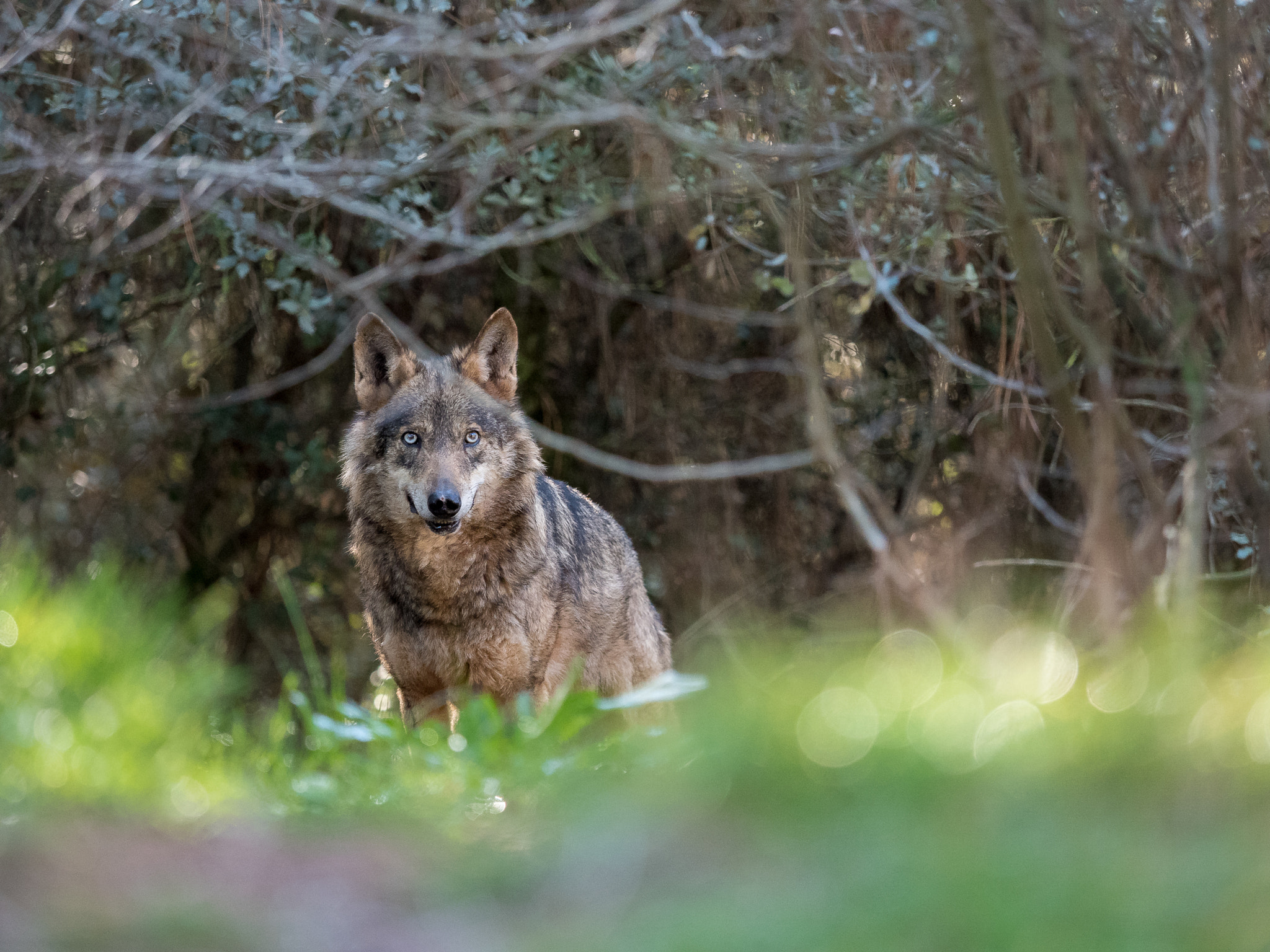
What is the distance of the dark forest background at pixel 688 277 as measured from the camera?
13.7 ft

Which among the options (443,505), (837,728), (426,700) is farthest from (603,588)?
(837,728)

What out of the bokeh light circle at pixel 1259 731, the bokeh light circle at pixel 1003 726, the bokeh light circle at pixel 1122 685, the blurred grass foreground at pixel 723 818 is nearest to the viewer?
the blurred grass foreground at pixel 723 818

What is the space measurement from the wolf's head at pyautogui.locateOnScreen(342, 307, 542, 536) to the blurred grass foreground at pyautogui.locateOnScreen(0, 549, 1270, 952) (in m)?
1.93

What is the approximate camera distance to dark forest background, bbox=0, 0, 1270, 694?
13.7 ft

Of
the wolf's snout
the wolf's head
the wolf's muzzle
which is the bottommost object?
the wolf's muzzle

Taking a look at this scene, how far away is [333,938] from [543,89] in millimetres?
6477

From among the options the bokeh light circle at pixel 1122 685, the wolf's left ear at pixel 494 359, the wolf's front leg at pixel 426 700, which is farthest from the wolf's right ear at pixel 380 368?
the bokeh light circle at pixel 1122 685

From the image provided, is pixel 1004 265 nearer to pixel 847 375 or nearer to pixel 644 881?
pixel 847 375

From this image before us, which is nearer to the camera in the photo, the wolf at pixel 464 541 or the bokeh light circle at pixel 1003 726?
the bokeh light circle at pixel 1003 726

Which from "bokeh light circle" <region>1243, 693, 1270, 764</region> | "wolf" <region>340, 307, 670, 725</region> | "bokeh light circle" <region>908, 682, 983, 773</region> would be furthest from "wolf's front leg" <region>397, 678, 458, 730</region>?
"bokeh light circle" <region>1243, 693, 1270, 764</region>

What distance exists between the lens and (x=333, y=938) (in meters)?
2.22

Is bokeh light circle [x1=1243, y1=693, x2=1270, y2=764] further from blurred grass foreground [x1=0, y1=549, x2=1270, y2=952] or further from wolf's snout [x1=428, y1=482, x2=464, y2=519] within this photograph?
wolf's snout [x1=428, y1=482, x2=464, y2=519]

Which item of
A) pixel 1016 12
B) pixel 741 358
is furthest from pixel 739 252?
pixel 1016 12

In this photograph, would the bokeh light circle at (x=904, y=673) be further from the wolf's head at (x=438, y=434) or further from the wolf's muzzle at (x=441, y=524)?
the wolf's head at (x=438, y=434)
